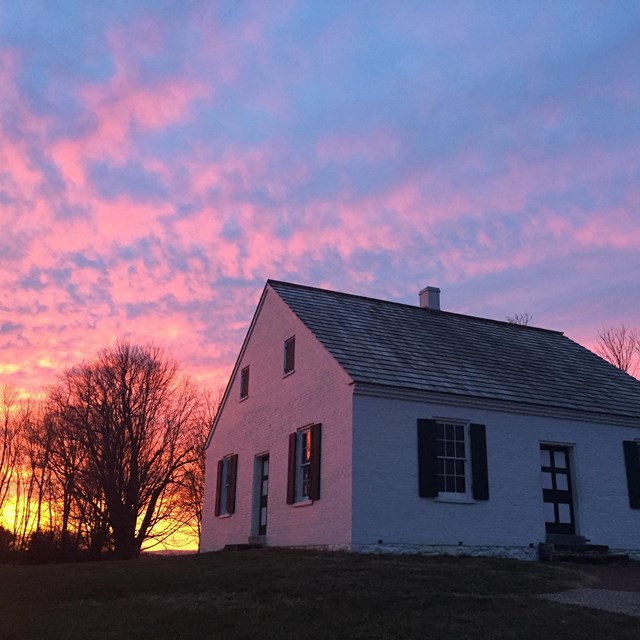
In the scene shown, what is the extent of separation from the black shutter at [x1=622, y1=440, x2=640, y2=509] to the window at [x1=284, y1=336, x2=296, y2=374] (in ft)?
30.5

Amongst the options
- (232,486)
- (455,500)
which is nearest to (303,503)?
(455,500)

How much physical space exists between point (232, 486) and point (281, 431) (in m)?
3.79

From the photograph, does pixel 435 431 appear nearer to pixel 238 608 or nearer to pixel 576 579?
pixel 576 579

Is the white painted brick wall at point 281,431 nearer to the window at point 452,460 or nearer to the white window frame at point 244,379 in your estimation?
the white window frame at point 244,379

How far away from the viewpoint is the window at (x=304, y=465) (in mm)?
16969

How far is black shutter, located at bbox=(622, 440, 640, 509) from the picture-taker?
18.9m

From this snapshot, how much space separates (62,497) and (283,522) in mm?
24488

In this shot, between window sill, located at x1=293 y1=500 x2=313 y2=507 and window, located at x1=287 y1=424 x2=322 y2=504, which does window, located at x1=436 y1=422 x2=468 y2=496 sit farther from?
window sill, located at x1=293 y1=500 x2=313 y2=507

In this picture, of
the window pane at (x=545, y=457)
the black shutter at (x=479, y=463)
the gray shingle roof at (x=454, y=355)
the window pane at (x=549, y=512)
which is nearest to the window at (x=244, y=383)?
the gray shingle roof at (x=454, y=355)

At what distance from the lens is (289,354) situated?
20188 millimetres

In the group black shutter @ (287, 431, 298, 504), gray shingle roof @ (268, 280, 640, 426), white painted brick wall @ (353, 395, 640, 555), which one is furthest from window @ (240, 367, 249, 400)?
white painted brick wall @ (353, 395, 640, 555)

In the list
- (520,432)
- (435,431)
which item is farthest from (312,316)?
(520,432)

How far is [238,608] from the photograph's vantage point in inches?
377

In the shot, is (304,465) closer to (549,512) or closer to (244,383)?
(244,383)
